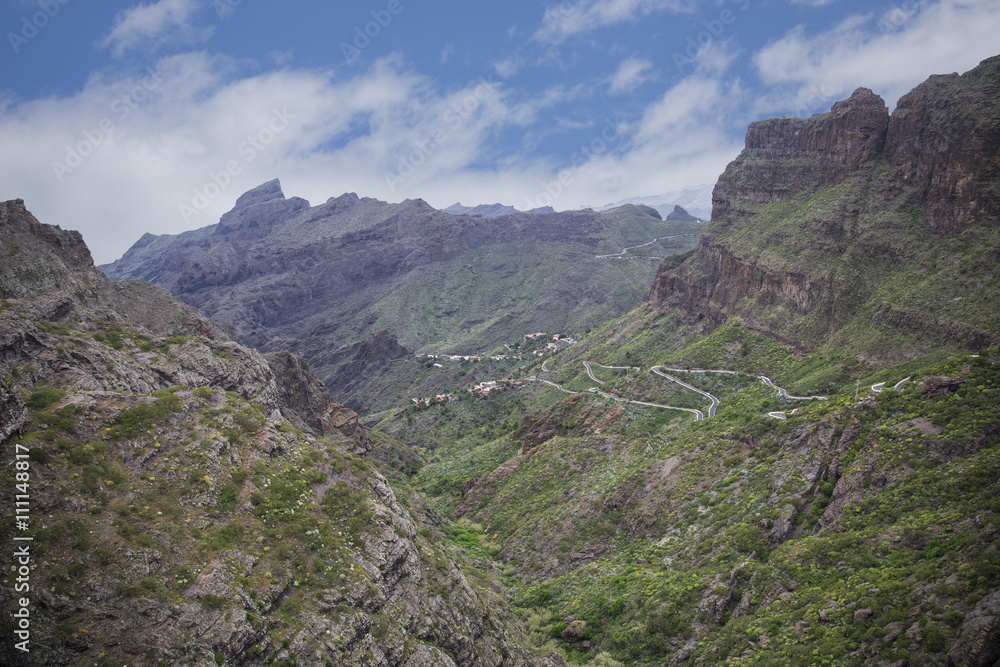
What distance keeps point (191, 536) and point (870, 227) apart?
260 ft

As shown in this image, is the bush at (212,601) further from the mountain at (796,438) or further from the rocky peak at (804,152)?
the rocky peak at (804,152)

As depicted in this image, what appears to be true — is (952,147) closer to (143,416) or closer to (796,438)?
(796,438)

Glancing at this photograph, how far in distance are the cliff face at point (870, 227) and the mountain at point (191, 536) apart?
51.7 meters

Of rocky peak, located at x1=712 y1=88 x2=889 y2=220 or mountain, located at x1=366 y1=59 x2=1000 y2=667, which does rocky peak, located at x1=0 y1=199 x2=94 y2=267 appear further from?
rocky peak, located at x1=712 y1=88 x2=889 y2=220

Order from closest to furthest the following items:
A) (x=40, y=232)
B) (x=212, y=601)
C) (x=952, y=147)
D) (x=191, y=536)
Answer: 1. (x=212, y=601)
2. (x=191, y=536)
3. (x=40, y=232)
4. (x=952, y=147)

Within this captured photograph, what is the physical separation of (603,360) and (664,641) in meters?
70.5

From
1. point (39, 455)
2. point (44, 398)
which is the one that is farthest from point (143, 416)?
point (39, 455)

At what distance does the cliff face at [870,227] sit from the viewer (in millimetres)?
53625

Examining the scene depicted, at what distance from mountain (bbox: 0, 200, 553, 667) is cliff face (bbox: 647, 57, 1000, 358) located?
51706 millimetres

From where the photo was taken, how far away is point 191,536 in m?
22.9

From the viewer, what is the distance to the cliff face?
176 ft

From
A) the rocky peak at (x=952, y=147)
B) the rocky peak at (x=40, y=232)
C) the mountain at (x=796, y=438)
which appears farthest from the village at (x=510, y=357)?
the rocky peak at (x=40, y=232)

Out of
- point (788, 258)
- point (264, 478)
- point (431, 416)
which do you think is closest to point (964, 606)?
point (264, 478)

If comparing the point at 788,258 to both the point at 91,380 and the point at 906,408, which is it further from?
the point at 91,380
